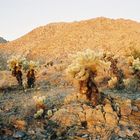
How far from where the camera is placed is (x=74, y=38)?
39875mm

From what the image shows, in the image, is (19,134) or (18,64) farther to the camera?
(18,64)

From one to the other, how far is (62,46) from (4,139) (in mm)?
22931

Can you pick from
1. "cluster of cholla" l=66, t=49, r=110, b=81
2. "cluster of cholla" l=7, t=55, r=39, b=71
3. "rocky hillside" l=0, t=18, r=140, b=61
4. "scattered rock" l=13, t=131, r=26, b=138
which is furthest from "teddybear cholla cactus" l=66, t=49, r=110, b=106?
"rocky hillside" l=0, t=18, r=140, b=61

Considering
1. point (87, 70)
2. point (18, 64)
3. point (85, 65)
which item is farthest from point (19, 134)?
point (18, 64)

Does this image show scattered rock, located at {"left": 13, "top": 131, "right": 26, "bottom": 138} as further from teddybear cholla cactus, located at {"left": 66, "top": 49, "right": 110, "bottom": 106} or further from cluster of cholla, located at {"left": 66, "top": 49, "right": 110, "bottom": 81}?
cluster of cholla, located at {"left": 66, "top": 49, "right": 110, "bottom": 81}

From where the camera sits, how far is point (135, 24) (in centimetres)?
4272

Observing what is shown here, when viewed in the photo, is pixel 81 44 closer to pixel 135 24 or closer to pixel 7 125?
pixel 135 24

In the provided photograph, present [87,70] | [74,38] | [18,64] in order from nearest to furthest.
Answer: [87,70], [18,64], [74,38]

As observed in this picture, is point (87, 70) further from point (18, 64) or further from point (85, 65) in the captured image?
point (18, 64)

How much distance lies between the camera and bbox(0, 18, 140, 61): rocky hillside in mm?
36406

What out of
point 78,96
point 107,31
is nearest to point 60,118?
point 78,96

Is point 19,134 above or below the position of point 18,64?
below

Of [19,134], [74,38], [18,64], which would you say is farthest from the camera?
[74,38]

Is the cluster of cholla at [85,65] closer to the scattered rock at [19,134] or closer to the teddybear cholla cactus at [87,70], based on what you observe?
the teddybear cholla cactus at [87,70]
